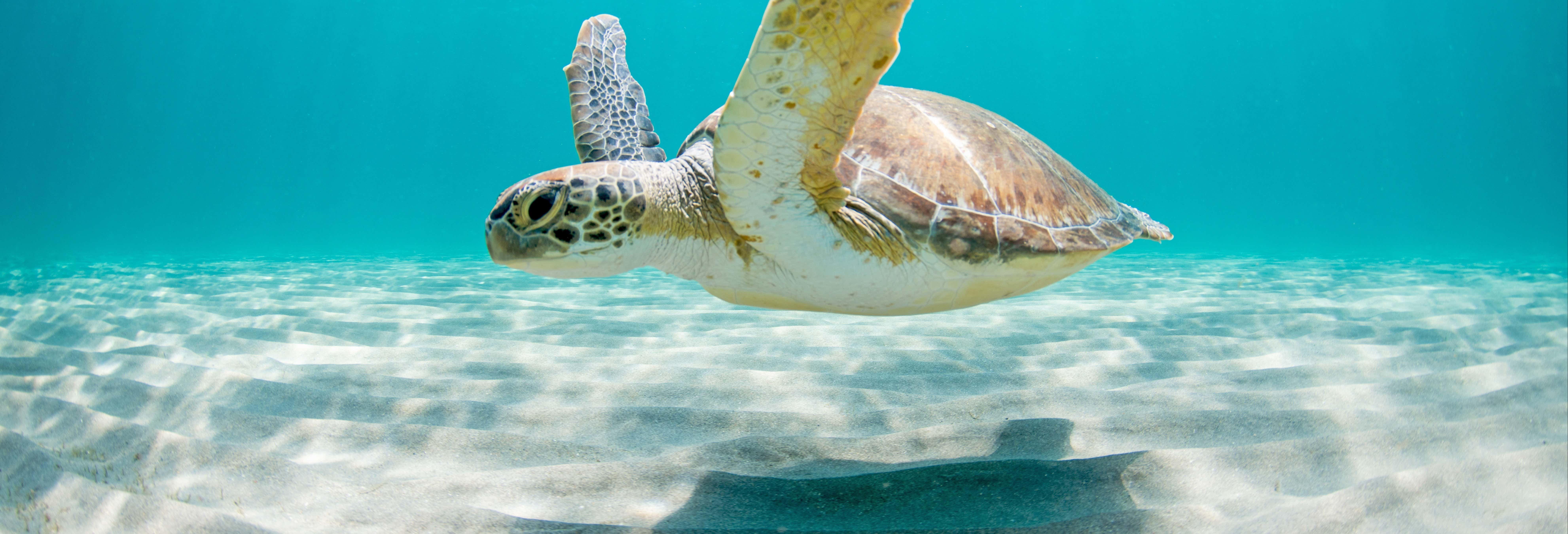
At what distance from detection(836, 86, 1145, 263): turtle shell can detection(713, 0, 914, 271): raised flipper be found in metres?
0.11

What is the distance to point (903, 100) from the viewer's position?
6.47ft

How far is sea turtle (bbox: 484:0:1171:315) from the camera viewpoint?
3.88ft

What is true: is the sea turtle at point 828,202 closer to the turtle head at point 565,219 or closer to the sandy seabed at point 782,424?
the turtle head at point 565,219

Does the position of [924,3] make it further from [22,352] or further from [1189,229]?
[22,352]

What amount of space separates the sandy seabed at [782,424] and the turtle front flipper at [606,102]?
2.91 feet

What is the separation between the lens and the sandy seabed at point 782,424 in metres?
1.34

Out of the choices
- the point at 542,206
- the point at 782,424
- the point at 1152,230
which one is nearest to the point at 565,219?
the point at 542,206

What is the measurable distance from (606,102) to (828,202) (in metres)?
1.47

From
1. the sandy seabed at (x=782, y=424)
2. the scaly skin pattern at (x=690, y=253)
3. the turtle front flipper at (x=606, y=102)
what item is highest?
the turtle front flipper at (x=606, y=102)

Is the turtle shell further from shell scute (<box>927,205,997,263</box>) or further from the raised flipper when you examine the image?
the raised flipper

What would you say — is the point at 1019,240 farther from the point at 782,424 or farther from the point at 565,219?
the point at 565,219

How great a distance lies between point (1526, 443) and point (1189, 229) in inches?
1924

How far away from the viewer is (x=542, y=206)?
138 cm

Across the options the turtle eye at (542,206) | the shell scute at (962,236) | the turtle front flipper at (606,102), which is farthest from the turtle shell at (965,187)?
the turtle front flipper at (606,102)
